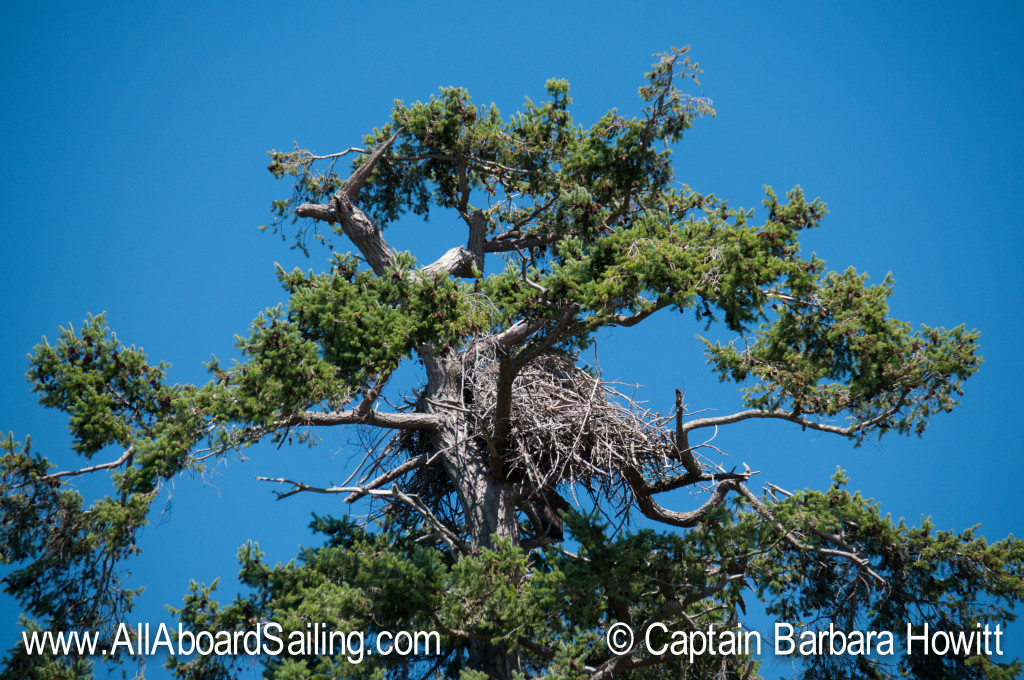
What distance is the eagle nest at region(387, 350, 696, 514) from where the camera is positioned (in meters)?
8.59

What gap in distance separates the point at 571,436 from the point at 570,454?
0.49 metres

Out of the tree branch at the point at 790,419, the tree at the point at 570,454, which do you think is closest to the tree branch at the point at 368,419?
the tree at the point at 570,454

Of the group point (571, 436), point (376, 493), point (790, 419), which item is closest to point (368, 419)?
point (376, 493)

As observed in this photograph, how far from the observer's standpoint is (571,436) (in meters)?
8.76

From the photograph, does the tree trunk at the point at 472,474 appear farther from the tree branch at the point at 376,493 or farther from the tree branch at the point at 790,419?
the tree branch at the point at 790,419

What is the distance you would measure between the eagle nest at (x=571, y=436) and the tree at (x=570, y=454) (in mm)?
33

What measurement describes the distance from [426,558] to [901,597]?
378 centimetres

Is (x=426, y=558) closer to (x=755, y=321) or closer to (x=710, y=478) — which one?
(x=710, y=478)

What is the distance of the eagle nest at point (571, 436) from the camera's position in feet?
28.2

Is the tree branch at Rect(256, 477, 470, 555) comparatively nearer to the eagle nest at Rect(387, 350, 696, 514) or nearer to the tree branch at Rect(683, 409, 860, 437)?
the eagle nest at Rect(387, 350, 696, 514)

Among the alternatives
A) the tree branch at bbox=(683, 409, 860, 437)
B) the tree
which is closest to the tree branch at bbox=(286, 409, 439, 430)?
the tree

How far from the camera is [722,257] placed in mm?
6461

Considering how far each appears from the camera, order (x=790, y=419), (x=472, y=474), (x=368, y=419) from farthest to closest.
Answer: (x=472, y=474) → (x=368, y=419) → (x=790, y=419)

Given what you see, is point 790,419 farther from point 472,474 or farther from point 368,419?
point 368,419
